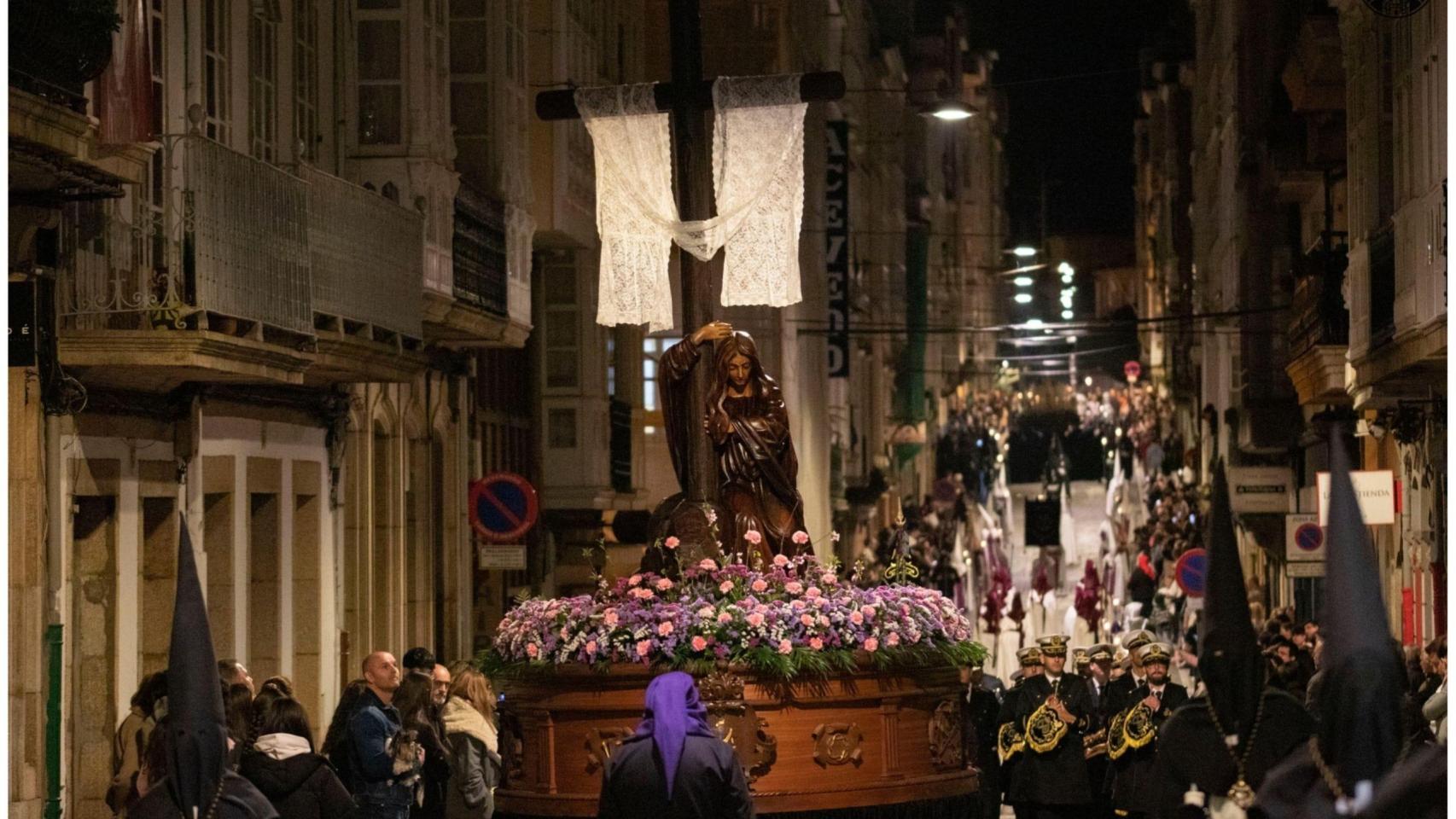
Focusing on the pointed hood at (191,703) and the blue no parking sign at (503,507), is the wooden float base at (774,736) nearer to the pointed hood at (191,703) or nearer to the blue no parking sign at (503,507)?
the pointed hood at (191,703)

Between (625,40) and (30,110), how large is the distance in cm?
2064

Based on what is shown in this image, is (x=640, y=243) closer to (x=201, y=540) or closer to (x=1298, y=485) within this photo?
(x=201, y=540)

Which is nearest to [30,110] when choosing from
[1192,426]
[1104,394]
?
[1192,426]

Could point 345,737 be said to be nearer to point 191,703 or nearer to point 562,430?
point 191,703

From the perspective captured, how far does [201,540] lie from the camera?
21672 millimetres

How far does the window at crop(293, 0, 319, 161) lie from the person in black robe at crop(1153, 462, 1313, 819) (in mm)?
14999

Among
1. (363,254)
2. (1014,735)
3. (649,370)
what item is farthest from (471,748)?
(649,370)

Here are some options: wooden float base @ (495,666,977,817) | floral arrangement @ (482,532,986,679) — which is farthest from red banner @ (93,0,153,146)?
wooden float base @ (495,666,977,817)

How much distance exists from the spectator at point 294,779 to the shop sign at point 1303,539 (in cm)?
2003

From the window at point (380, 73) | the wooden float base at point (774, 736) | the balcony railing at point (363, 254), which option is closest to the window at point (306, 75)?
the window at point (380, 73)

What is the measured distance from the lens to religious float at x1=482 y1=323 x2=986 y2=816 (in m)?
14.5

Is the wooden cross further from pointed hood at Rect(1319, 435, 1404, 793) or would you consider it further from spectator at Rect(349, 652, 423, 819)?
pointed hood at Rect(1319, 435, 1404, 793)

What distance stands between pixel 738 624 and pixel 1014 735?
5349mm

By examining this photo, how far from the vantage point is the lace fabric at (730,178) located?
51.4 ft
